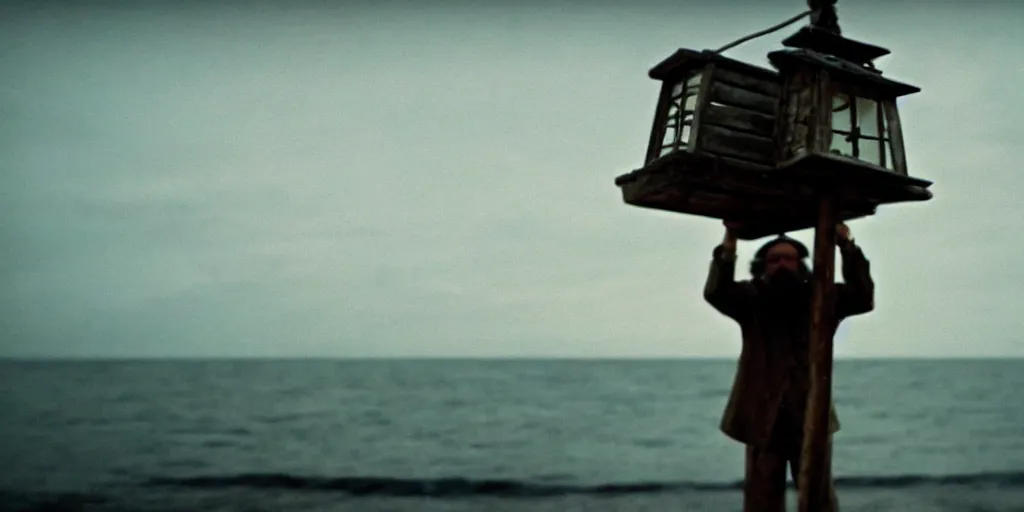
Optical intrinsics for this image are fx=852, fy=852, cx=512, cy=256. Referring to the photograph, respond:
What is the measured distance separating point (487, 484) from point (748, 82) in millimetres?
12908

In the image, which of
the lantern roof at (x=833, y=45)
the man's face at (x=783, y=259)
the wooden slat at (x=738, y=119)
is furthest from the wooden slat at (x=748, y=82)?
the man's face at (x=783, y=259)

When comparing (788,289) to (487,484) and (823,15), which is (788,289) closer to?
(823,15)

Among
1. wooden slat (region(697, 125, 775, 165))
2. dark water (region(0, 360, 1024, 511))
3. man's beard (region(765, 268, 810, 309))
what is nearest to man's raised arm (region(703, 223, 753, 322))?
man's beard (region(765, 268, 810, 309))

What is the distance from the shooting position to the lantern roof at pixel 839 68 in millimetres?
4754

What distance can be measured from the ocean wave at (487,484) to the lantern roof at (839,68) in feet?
35.4

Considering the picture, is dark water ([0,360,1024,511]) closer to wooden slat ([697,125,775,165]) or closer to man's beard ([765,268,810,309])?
man's beard ([765,268,810,309])

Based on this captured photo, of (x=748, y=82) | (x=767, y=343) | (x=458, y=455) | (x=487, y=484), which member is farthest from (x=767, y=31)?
(x=458, y=455)

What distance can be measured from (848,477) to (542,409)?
27.2 metres

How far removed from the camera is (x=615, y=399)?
51312 mm

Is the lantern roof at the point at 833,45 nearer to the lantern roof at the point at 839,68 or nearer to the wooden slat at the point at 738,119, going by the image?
the lantern roof at the point at 839,68

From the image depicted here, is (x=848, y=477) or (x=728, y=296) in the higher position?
(x=728, y=296)

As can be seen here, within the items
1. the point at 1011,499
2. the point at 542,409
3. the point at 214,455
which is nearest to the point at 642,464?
the point at 1011,499

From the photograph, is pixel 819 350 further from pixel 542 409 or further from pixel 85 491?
pixel 542 409

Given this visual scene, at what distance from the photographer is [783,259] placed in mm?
5336
